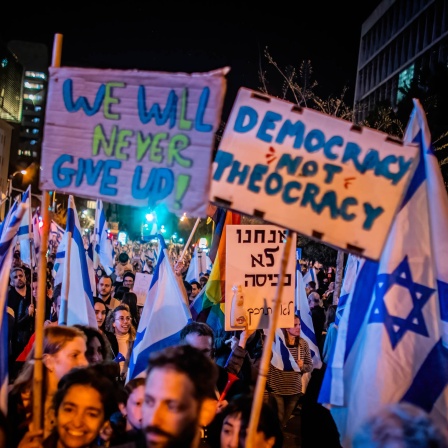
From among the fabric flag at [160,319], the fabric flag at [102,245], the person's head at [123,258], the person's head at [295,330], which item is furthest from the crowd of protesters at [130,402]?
the person's head at [123,258]

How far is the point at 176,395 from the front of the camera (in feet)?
9.44

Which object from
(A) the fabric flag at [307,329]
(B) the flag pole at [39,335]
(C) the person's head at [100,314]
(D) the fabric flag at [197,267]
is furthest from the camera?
(D) the fabric flag at [197,267]

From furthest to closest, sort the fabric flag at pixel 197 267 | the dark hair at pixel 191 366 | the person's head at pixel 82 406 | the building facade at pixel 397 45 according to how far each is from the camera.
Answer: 1. the building facade at pixel 397 45
2. the fabric flag at pixel 197 267
3. the person's head at pixel 82 406
4. the dark hair at pixel 191 366

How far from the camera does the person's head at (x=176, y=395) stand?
2787 millimetres

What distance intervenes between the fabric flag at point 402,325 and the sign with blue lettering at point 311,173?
2.62 ft

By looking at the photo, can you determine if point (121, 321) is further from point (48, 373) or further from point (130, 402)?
point (130, 402)

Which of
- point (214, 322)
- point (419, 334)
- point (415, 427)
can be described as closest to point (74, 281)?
point (214, 322)

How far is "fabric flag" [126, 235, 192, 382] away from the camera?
552 cm

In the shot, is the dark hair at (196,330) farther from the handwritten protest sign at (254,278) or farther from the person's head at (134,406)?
the person's head at (134,406)

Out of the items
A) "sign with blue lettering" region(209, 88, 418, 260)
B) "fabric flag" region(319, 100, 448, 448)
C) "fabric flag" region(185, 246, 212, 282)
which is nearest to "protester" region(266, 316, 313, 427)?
"fabric flag" region(319, 100, 448, 448)

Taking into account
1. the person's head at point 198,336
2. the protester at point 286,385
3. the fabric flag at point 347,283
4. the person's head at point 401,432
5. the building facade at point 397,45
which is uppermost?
the building facade at point 397,45

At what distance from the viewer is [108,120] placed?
3.42 metres

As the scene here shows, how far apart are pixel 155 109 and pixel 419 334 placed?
2119 mm

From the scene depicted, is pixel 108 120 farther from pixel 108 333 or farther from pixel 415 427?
pixel 108 333
